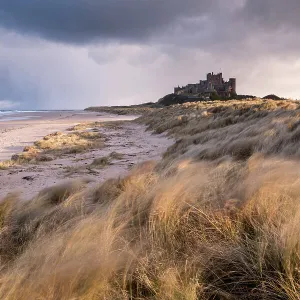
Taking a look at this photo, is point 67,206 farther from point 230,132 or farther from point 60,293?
point 230,132

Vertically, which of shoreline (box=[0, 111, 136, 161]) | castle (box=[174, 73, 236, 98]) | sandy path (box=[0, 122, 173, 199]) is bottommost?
sandy path (box=[0, 122, 173, 199])

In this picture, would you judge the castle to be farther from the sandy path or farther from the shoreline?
the sandy path

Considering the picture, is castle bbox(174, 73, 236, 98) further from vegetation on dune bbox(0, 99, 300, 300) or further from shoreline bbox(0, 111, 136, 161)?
vegetation on dune bbox(0, 99, 300, 300)

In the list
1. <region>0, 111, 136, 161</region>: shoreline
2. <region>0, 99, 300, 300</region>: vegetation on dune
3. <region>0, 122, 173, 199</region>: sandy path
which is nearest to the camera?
<region>0, 99, 300, 300</region>: vegetation on dune

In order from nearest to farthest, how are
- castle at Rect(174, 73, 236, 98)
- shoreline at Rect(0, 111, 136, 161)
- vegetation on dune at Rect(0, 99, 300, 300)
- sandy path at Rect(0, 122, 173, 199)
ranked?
vegetation on dune at Rect(0, 99, 300, 300)
sandy path at Rect(0, 122, 173, 199)
shoreline at Rect(0, 111, 136, 161)
castle at Rect(174, 73, 236, 98)

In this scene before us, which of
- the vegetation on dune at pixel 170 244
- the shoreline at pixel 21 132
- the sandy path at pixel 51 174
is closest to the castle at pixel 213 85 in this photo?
the shoreline at pixel 21 132

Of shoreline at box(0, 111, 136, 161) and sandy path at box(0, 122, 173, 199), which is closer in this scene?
sandy path at box(0, 122, 173, 199)

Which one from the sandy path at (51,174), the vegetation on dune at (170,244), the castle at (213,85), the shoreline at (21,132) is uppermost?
the castle at (213,85)

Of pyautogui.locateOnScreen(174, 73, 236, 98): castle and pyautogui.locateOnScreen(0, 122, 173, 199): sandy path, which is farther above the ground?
pyautogui.locateOnScreen(174, 73, 236, 98): castle

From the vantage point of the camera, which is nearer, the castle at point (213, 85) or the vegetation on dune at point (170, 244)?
the vegetation on dune at point (170, 244)

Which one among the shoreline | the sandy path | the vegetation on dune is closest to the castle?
the shoreline

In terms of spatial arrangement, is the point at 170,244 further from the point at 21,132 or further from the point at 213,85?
the point at 213,85

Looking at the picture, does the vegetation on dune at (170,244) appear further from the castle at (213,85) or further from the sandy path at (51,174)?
the castle at (213,85)

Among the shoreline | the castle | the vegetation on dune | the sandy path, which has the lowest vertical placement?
the sandy path
